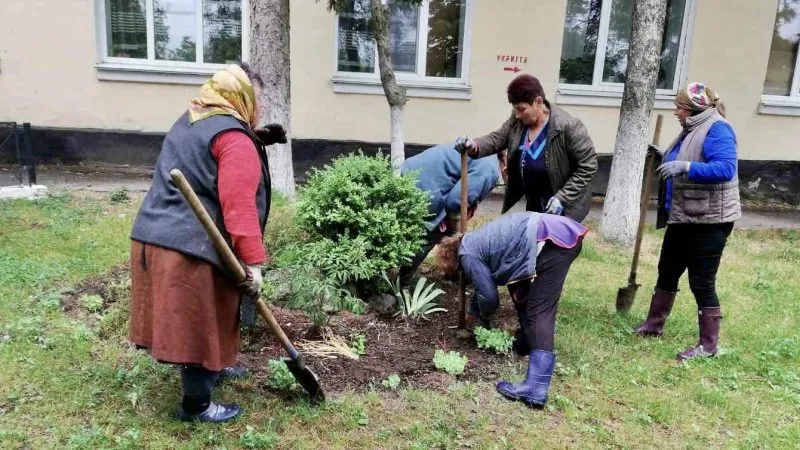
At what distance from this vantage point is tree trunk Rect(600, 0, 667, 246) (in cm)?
637

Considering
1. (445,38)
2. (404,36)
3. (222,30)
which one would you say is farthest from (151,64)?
(445,38)

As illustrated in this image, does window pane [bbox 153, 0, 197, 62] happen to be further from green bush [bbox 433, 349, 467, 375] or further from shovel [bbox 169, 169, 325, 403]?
shovel [bbox 169, 169, 325, 403]

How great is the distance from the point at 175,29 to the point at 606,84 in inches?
248

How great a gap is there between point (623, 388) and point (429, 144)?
586 centimetres

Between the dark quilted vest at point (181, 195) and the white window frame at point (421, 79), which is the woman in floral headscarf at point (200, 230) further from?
the white window frame at point (421, 79)

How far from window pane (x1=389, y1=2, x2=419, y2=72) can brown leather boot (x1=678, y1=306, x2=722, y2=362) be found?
6031 millimetres

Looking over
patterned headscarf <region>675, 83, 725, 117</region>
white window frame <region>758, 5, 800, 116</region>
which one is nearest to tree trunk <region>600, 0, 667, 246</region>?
patterned headscarf <region>675, 83, 725, 117</region>

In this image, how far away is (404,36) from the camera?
895 cm

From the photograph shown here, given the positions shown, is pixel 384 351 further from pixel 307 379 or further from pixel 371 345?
pixel 307 379

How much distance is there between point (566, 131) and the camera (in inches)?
147

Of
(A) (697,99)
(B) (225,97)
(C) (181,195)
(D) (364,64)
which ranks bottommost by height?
(C) (181,195)

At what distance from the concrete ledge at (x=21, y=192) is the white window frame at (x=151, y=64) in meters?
2.26

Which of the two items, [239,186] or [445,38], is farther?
[445,38]

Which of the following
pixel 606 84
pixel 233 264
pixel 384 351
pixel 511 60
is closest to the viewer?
pixel 233 264
